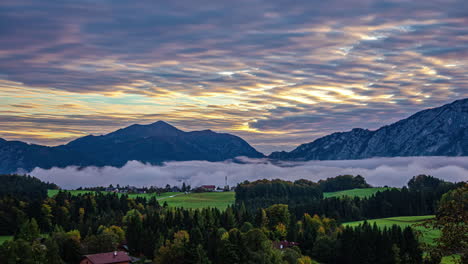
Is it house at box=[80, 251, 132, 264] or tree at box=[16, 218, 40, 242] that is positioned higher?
tree at box=[16, 218, 40, 242]

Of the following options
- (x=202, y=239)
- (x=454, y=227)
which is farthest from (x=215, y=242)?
(x=454, y=227)

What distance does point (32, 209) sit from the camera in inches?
6417

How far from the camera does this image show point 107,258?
99.0 m

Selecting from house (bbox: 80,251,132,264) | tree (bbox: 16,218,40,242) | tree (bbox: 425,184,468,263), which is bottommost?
house (bbox: 80,251,132,264)

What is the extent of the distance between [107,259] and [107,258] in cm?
58

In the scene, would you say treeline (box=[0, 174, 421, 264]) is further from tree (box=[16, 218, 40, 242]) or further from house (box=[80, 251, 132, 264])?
house (box=[80, 251, 132, 264])

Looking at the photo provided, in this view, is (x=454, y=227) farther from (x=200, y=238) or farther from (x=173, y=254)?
(x=200, y=238)

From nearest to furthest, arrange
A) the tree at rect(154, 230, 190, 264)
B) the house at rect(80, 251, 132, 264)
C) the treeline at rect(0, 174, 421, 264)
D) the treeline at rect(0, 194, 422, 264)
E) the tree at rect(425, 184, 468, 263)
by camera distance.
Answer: the tree at rect(425, 184, 468, 263) → the treeline at rect(0, 194, 422, 264) → the treeline at rect(0, 174, 421, 264) → the house at rect(80, 251, 132, 264) → the tree at rect(154, 230, 190, 264)

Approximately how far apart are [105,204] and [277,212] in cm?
7060

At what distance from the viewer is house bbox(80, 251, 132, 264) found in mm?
97438

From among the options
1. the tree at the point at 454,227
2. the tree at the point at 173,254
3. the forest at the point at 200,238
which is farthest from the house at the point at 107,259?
the tree at the point at 454,227

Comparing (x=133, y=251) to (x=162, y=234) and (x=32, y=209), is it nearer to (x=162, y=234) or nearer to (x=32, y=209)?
(x=162, y=234)

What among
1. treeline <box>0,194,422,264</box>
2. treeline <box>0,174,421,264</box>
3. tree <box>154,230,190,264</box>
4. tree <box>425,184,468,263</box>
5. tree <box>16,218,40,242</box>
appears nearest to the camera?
tree <box>425,184,468,263</box>

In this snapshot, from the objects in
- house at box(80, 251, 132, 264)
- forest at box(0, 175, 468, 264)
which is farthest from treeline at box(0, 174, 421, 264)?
house at box(80, 251, 132, 264)
